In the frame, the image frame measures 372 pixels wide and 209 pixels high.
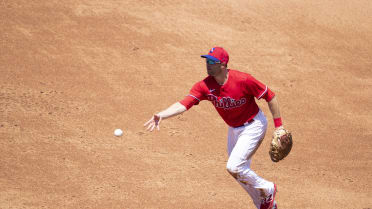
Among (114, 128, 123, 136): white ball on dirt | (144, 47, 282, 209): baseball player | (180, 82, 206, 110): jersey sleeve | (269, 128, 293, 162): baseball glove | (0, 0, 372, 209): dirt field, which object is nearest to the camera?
(144, 47, 282, 209): baseball player

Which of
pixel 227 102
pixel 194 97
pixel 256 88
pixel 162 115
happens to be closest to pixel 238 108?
pixel 227 102

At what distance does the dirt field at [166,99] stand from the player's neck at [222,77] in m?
2.43

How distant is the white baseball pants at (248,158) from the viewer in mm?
6590

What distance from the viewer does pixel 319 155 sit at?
10414mm

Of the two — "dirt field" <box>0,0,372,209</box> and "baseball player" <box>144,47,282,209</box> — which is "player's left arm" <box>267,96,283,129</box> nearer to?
"baseball player" <box>144,47,282,209</box>

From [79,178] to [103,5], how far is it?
896cm

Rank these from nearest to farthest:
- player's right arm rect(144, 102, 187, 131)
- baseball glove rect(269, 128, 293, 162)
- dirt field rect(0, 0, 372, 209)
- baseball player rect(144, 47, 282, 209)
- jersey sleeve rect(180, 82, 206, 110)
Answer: player's right arm rect(144, 102, 187, 131), baseball player rect(144, 47, 282, 209), jersey sleeve rect(180, 82, 206, 110), baseball glove rect(269, 128, 293, 162), dirt field rect(0, 0, 372, 209)

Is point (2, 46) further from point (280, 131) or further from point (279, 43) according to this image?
point (280, 131)

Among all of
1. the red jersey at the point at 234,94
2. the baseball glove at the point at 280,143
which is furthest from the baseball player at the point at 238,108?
the baseball glove at the point at 280,143

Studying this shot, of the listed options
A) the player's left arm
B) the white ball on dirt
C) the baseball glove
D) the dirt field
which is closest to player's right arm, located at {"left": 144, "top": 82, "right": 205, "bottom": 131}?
the player's left arm

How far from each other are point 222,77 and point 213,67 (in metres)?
0.24

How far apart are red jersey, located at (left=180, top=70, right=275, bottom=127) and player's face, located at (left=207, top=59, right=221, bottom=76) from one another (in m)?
0.21

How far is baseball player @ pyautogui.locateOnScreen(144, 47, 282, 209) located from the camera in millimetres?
6539

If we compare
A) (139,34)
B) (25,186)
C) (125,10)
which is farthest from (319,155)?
(125,10)
